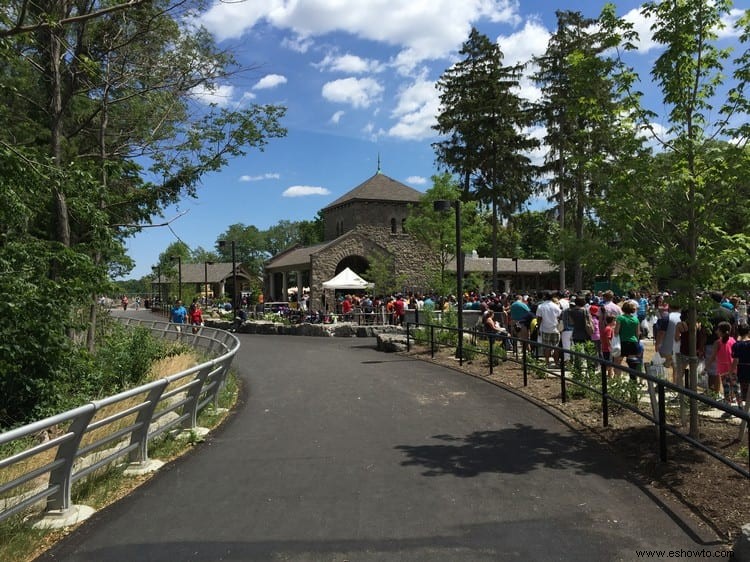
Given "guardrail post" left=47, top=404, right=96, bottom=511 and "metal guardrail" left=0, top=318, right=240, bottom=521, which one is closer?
"metal guardrail" left=0, top=318, right=240, bottom=521

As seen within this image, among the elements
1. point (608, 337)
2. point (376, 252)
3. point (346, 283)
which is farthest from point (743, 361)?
point (376, 252)

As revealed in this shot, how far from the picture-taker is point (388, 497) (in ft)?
16.8

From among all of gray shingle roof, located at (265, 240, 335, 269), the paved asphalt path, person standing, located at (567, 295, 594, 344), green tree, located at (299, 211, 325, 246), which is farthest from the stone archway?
green tree, located at (299, 211, 325, 246)

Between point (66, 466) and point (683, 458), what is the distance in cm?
585

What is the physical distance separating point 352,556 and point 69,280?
8897mm

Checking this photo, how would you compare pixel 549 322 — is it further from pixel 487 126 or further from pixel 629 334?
pixel 487 126

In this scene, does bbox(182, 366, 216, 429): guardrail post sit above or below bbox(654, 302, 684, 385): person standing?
below

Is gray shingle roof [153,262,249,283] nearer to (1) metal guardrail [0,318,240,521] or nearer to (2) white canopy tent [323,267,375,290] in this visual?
(2) white canopy tent [323,267,375,290]

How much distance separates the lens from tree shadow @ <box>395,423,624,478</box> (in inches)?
231

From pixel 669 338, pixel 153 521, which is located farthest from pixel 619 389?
pixel 153 521

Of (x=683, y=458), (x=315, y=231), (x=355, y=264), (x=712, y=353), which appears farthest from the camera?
(x=315, y=231)

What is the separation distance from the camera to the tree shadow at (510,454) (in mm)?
5859

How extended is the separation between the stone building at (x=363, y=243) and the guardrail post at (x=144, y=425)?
1239 inches

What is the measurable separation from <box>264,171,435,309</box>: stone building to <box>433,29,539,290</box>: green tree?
5531 millimetres
